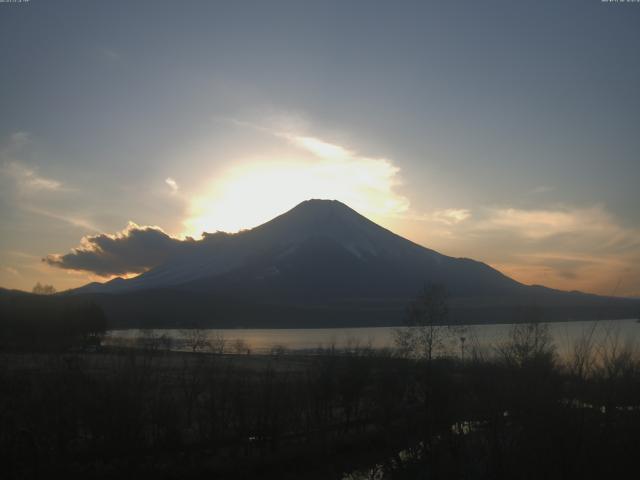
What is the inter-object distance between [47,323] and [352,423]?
1725 inches

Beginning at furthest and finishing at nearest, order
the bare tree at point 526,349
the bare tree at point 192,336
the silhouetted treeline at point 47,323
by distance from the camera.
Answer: the bare tree at point 192,336 → the silhouetted treeline at point 47,323 → the bare tree at point 526,349

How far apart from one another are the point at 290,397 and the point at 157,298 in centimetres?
13360

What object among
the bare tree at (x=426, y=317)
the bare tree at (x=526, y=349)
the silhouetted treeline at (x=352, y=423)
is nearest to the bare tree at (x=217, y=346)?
the bare tree at (x=426, y=317)

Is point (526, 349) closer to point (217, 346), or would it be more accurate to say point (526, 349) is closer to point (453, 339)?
point (453, 339)

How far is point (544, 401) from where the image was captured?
770 cm

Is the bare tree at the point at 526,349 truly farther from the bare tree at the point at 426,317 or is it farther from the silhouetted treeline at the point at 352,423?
the bare tree at the point at 426,317

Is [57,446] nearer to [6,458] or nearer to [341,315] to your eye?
[6,458]

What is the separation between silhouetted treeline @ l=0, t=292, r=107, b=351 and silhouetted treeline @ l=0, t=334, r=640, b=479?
2875cm

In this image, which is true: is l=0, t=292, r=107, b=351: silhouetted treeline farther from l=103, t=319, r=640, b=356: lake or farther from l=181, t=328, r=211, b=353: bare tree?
l=181, t=328, r=211, b=353: bare tree

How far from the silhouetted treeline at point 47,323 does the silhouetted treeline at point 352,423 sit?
28.8m

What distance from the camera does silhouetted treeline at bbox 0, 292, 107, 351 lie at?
5069cm

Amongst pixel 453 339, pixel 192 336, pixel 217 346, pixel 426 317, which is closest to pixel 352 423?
pixel 426 317

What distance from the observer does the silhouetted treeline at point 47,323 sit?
166ft

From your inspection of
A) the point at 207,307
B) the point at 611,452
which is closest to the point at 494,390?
the point at 611,452
